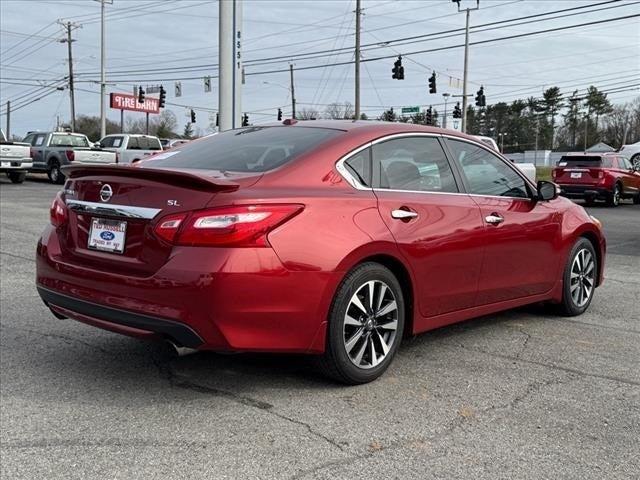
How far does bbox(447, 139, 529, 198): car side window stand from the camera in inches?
189

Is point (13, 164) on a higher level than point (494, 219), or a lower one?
higher

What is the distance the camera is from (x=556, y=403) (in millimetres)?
3717

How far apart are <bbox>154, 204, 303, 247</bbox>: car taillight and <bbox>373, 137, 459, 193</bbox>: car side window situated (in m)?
1.05

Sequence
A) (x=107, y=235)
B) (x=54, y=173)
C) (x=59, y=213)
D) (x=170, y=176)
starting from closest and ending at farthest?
(x=170, y=176)
(x=107, y=235)
(x=59, y=213)
(x=54, y=173)

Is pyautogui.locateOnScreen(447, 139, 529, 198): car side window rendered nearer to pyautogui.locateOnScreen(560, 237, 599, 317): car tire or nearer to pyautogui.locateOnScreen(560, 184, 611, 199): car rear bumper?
pyautogui.locateOnScreen(560, 237, 599, 317): car tire

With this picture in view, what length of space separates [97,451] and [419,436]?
5.07 feet

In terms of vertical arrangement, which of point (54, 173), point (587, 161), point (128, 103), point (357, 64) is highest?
point (128, 103)

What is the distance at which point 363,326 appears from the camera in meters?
3.89

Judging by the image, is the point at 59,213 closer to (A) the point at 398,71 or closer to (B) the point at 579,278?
(B) the point at 579,278

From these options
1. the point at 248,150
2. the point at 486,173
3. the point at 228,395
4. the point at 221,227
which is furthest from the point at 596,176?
the point at 221,227

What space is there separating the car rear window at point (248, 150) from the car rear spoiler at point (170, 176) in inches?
16.4

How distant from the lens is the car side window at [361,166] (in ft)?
13.1

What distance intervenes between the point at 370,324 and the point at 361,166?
38.5 inches

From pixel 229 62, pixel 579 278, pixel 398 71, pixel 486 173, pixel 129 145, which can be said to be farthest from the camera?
pixel 398 71
